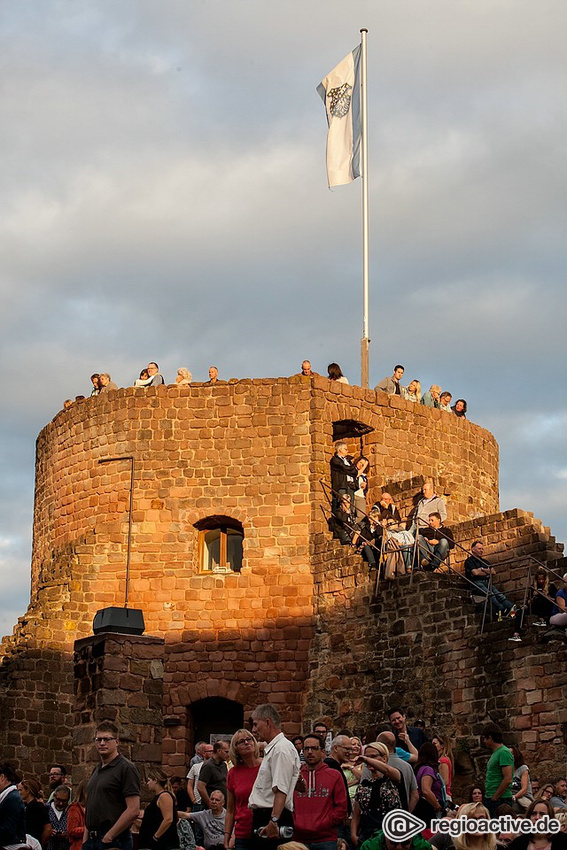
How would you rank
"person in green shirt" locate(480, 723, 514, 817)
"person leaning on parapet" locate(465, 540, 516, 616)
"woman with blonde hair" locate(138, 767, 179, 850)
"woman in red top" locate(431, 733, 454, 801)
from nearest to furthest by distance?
"woman with blonde hair" locate(138, 767, 179, 850) → "person in green shirt" locate(480, 723, 514, 817) → "woman in red top" locate(431, 733, 454, 801) → "person leaning on parapet" locate(465, 540, 516, 616)

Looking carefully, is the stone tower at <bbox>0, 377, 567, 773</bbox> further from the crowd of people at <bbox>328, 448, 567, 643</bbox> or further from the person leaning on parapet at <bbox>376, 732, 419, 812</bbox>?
the person leaning on parapet at <bbox>376, 732, 419, 812</bbox>

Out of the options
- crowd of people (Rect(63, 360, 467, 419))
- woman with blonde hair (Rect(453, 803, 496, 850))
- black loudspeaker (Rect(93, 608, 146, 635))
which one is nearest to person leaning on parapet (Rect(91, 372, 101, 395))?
crowd of people (Rect(63, 360, 467, 419))

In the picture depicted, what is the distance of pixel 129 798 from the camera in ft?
37.7

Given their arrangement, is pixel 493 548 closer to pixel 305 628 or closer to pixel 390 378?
pixel 305 628

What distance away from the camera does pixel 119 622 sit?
55.4 ft

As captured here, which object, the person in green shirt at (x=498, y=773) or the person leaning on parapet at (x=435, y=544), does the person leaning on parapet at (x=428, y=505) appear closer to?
the person leaning on parapet at (x=435, y=544)

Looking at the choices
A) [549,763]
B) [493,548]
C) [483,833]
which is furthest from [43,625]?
[483,833]

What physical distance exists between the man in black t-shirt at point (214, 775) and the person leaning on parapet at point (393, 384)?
1307 centimetres

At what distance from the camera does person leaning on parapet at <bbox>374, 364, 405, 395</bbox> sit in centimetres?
2688

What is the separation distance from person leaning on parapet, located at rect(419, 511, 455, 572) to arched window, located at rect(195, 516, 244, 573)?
10.8 ft

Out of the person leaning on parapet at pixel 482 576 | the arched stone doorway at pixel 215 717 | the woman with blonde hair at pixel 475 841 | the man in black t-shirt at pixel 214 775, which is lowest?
the woman with blonde hair at pixel 475 841

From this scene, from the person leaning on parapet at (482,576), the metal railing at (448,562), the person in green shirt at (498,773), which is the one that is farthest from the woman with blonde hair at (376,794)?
the person leaning on parapet at (482,576)

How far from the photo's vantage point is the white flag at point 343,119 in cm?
2980

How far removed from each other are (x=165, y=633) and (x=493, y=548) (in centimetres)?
568
